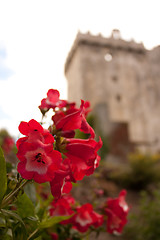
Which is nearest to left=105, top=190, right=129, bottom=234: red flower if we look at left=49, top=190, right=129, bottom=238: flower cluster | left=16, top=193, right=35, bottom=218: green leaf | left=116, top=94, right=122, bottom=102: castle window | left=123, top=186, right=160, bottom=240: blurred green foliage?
left=49, top=190, right=129, bottom=238: flower cluster

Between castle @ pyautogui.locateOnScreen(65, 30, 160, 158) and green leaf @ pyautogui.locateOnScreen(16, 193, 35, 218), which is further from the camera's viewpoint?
castle @ pyautogui.locateOnScreen(65, 30, 160, 158)

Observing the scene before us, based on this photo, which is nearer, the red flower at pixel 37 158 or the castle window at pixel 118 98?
the red flower at pixel 37 158

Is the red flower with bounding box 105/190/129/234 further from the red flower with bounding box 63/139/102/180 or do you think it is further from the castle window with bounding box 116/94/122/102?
the castle window with bounding box 116/94/122/102

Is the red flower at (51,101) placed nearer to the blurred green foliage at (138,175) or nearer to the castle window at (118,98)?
the blurred green foliage at (138,175)

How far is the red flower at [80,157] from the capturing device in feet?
1.89

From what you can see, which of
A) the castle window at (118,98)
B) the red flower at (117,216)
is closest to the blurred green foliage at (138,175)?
the red flower at (117,216)

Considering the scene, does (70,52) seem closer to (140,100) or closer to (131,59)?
(131,59)

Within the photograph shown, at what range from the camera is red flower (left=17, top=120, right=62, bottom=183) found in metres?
0.52

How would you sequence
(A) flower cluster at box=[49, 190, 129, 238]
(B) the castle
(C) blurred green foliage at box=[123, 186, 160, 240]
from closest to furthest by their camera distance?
(A) flower cluster at box=[49, 190, 129, 238]
(C) blurred green foliage at box=[123, 186, 160, 240]
(B) the castle

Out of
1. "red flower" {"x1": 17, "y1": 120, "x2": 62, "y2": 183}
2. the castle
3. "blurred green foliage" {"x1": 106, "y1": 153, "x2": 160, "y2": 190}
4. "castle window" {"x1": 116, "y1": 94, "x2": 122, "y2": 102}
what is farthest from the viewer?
"castle window" {"x1": 116, "y1": 94, "x2": 122, "y2": 102}

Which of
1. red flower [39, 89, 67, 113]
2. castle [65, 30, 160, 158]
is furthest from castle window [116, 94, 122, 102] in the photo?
red flower [39, 89, 67, 113]

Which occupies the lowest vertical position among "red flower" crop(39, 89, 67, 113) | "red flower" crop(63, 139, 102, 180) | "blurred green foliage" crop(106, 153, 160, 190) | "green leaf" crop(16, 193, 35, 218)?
"blurred green foliage" crop(106, 153, 160, 190)

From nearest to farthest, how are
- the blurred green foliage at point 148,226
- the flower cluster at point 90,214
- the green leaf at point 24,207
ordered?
the green leaf at point 24,207 → the flower cluster at point 90,214 → the blurred green foliage at point 148,226

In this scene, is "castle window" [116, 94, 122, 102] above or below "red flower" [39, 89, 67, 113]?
below
